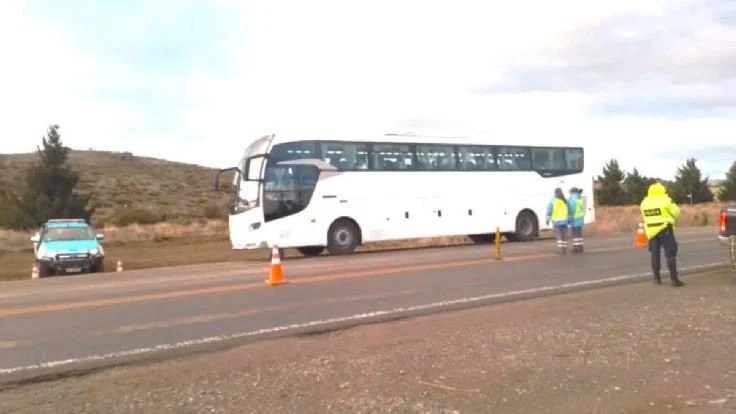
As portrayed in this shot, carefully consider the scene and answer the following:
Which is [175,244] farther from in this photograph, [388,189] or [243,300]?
[243,300]

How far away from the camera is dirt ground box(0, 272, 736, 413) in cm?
604

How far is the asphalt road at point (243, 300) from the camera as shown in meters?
8.52

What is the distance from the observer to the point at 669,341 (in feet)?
26.9

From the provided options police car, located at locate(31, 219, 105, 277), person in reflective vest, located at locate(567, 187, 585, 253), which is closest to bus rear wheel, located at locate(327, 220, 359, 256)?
person in reflective vest, located at locate(567, 187, 585, 253)

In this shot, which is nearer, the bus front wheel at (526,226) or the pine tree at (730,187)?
the bus front wheel at (526,226)

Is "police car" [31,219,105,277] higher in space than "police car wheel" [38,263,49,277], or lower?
higher

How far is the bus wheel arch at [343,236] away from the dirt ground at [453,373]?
14.0 metres

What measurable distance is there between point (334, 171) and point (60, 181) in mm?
29693

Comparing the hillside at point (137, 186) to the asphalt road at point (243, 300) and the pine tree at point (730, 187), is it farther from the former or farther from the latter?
the pine tree at point (730, 187)

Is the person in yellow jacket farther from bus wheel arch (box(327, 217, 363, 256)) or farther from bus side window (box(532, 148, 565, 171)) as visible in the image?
bus side window (box(532, 148, 565, 171))

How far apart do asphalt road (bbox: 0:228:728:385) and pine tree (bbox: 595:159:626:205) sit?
2483 inches

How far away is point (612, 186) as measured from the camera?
80000 mm

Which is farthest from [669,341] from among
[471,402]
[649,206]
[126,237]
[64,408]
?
[126,237]

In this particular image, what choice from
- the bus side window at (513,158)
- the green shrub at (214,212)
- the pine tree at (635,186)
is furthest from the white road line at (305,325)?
the pine tree at (635,186)
